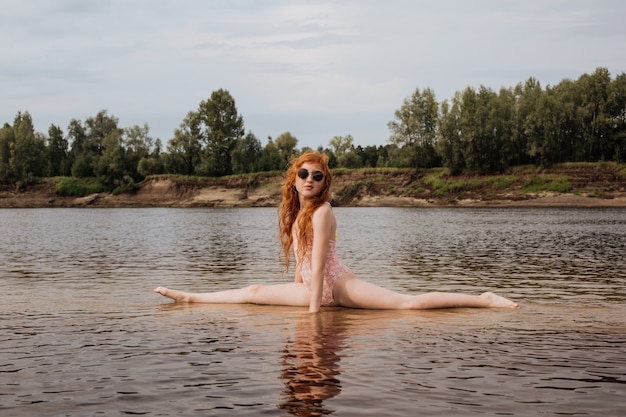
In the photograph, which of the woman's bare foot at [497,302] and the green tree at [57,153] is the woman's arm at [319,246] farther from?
the green tree at [57,153]

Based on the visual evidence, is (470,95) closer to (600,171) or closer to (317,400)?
(600,171)

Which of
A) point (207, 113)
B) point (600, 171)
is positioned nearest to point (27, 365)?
point (600, 171)

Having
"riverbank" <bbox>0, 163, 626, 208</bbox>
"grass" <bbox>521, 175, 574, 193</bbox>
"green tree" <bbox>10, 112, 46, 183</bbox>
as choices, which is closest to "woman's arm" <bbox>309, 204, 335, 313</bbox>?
"riverbank" <bbox>0, 163, 626, 208</bbox>

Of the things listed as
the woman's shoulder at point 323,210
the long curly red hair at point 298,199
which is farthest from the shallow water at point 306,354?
the woman's shoulder at point 323,210

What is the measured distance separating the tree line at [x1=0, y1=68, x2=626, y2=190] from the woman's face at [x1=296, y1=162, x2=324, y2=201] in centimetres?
10877

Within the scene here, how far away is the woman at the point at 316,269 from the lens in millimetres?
10344

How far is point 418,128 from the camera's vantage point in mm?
129125

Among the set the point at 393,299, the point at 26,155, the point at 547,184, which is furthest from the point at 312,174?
the point at 26,155

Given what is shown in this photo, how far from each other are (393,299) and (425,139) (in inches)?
4682

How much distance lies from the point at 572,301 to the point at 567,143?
113m

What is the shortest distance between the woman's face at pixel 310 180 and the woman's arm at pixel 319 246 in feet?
0.97

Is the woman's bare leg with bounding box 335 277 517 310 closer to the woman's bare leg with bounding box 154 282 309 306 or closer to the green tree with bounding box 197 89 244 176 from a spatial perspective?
the woman's bare leg with bounding box 154 282 309 306

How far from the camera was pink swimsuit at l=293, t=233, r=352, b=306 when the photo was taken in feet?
34.8

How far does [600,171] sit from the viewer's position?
10694 centimetres
